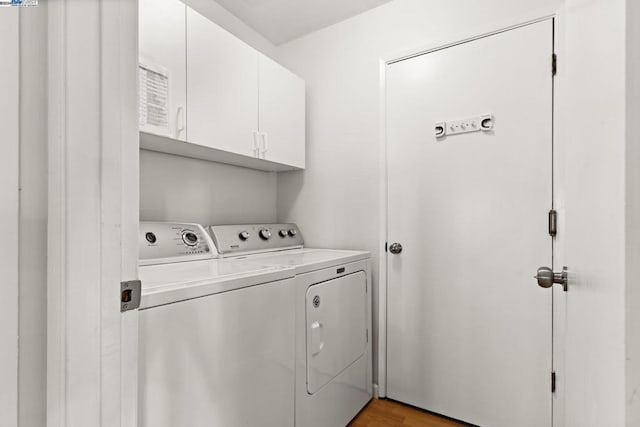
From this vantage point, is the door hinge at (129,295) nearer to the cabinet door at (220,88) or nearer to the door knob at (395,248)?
the cabinet door at (220,88)

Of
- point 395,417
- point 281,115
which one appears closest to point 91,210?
point 281,115

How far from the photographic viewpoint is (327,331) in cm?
157

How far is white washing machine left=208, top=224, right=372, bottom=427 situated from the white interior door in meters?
0.23

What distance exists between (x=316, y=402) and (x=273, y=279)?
0.69 metres

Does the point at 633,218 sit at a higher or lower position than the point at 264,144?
lower

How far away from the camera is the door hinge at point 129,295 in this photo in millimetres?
577

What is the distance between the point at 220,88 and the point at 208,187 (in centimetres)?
64

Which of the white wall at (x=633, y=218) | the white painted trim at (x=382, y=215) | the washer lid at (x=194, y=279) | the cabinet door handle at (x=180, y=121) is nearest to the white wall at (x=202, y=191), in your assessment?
the cabinet door handle at (x=180, y=121)

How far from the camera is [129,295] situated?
0.59 m

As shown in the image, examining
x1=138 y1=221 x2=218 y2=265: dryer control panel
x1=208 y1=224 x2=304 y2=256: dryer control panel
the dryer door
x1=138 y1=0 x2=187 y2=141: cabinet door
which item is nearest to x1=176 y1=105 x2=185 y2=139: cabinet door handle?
x1=138 y1=0 x2=187 y2=141: cabinet door

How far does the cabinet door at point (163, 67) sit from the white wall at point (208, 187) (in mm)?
372

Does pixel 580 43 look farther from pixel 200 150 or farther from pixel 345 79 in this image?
pixel 345 79

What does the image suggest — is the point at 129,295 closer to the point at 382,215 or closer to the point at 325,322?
the point at 325,322

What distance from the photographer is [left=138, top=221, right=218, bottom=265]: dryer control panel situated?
1.40 metres
